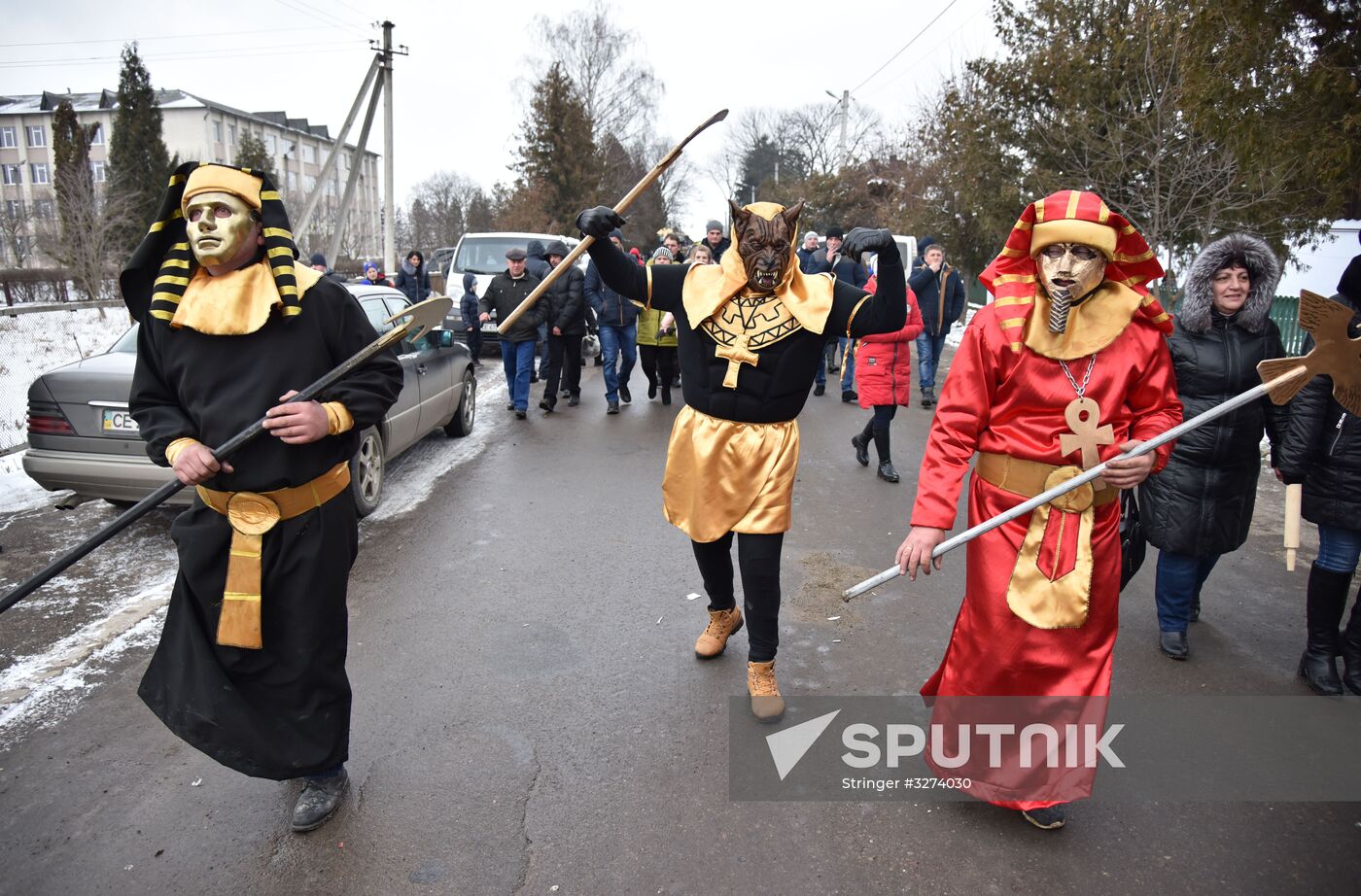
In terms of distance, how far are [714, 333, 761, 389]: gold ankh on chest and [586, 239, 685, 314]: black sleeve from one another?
31cm

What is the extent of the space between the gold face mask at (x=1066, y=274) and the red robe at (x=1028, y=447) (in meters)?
0.14

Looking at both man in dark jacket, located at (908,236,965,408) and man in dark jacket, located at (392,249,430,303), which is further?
man in dark jacket, located at (392,249,430,303)

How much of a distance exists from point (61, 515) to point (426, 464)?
2721 mm

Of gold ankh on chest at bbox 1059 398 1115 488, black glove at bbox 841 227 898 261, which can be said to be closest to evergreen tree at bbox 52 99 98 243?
black glove at bbox 841 227 898 261

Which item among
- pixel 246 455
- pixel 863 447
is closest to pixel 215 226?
pixel 246 455

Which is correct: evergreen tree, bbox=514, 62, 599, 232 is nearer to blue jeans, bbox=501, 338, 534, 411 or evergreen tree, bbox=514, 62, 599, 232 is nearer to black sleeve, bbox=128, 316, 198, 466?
blue jeans, bbox=501, 338, 534, 411

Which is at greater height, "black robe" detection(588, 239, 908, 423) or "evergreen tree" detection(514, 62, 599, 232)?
"evergreen tree" detection(514, 62, 599, 232)

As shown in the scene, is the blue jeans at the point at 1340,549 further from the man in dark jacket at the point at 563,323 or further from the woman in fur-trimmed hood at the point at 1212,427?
the man in dark jacket at the point at 563,323

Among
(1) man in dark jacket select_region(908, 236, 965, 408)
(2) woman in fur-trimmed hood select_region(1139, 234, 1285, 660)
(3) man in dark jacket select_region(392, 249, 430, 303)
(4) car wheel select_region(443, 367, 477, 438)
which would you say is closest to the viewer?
(2) woman in fur-trimmed hood select_region(1139, 234, 1285, 660)

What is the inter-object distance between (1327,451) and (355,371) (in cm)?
390

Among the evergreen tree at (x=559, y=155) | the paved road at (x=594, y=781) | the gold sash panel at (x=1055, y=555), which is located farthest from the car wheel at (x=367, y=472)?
the evergreen tree at (x=559, y=155)

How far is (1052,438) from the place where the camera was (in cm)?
273

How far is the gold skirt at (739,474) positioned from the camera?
11.4 ft

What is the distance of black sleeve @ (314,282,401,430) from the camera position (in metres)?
2.78
